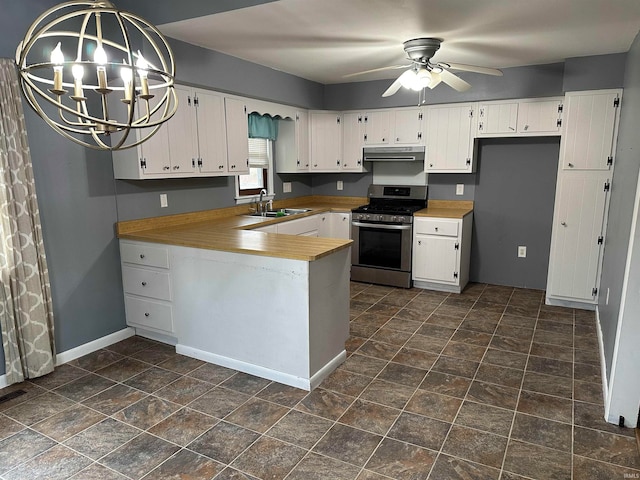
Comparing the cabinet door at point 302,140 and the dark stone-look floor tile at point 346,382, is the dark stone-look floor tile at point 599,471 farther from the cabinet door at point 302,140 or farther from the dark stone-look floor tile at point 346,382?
the cabinet door at point 302,140

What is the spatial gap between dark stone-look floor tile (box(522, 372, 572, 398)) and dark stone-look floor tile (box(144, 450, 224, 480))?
202 cm

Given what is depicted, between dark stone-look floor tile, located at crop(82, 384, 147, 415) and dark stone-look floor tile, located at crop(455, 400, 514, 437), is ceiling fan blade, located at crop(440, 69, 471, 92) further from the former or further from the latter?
dark stone-look floor tile, located at crop(82, 384, 147, 415)

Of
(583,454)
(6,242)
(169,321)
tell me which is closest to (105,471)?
(169,321)

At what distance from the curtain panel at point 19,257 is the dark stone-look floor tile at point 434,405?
253 cm

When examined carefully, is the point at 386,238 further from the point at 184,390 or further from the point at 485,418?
the point at 184,390

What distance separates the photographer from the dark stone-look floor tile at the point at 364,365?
311cm

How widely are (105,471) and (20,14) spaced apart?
111 inches

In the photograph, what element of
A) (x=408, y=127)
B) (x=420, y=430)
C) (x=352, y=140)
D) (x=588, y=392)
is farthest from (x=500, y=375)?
(x=352, y=140)

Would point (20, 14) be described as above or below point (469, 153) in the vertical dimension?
above

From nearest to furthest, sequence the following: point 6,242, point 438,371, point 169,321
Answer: point 6,242, point 438,371, point 169,321

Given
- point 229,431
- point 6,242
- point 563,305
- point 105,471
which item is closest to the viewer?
point 105,471

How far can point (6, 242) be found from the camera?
2.78 meters

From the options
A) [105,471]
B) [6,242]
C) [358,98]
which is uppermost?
[358,98]

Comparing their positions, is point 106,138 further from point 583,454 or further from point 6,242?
point 583,454
